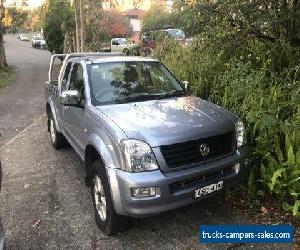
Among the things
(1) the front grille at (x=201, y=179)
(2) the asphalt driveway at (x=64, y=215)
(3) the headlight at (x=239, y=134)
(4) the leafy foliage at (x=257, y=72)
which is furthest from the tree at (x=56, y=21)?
(1) the front grille at (x=201, y=179)

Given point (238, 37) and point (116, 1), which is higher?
point (116, 1)

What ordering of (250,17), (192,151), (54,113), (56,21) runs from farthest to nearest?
(56,21)
(250,17)
(54,113)
(192,151)

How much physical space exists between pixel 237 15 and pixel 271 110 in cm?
303

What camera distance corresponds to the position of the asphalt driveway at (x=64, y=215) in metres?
4.27

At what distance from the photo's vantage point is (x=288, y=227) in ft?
14.1

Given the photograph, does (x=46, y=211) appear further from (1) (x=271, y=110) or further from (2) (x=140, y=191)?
(1) (x=271, y=110)

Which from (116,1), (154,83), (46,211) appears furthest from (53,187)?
(116,1)

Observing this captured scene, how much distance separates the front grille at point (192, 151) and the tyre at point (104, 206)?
2.35 feet

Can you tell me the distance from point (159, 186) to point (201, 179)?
1.75ft

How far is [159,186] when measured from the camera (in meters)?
3.81

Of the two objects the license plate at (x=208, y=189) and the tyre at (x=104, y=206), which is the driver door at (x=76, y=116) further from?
the license plate at (x=208, y=189)

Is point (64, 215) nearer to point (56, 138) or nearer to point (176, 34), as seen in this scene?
point (56, 138)

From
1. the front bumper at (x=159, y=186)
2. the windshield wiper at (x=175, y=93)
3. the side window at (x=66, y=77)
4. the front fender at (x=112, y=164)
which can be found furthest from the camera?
the side window at (x=66, y=77)

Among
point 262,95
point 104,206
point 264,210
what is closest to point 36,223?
point 104,206
